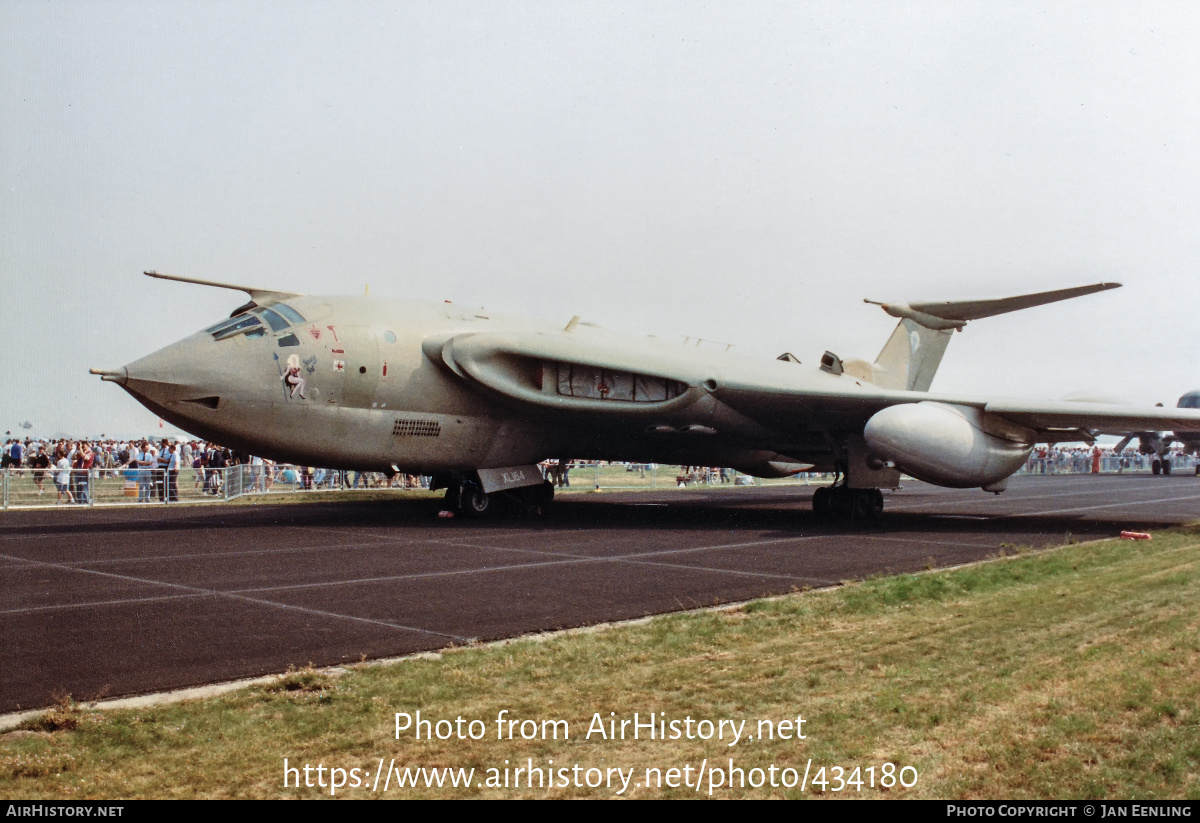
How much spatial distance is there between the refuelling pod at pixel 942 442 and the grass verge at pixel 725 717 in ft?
24.5

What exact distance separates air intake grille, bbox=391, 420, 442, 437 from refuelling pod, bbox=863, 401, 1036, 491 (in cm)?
689

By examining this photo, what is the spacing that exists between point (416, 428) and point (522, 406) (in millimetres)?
1795

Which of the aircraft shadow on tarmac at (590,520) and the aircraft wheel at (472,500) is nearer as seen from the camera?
the aircraft shadow on tarmac at (590,520)

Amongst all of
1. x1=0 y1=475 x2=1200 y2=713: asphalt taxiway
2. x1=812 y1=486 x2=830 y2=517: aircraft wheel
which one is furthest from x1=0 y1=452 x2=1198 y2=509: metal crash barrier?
x1=812 y1=486 x2=830 y2=517: aircraft wheel

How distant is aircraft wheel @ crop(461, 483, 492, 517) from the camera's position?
674 inches

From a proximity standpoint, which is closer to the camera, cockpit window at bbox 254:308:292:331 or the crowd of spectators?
cockpit window at bbox 254:308:292:331

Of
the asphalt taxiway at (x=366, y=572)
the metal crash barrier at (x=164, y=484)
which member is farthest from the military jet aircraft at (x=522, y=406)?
the metal crash barrier at (x=164, y=484)

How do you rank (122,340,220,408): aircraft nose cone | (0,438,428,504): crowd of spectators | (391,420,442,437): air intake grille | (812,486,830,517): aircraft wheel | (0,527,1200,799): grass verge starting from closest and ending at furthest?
(0,527,1200,799): grass verge < (122,340,220,408): aircraft nose cone < (391,420,442,437): air intake grille < (812,486,830,517): aircraft wheel < (0,438,428,504): crowd of spectators

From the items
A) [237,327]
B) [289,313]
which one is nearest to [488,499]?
[289,313]

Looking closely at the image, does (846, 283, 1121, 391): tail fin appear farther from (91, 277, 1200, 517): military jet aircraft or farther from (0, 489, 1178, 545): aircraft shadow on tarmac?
(0, 489, 1178, 545): aircraft shadow on tarmac

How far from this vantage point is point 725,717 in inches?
181

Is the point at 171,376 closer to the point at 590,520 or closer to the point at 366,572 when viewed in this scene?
the point at 366,572

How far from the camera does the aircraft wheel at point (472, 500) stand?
17.1m

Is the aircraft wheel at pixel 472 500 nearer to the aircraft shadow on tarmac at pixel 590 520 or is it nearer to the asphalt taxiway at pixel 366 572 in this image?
the aircraft shadow on tarmac at pixel 590 520
